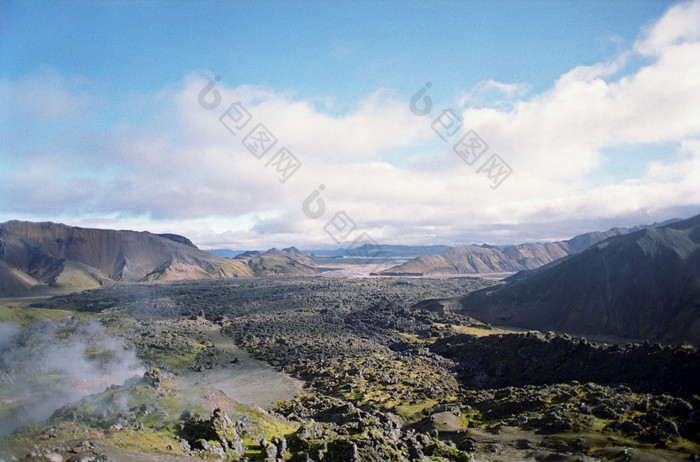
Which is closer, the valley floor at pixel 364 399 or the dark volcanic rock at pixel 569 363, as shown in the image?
the valley floor at pixel 364 399

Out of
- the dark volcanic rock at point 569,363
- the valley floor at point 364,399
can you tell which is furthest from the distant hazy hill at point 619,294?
the dark volcanic rock at point 569,363

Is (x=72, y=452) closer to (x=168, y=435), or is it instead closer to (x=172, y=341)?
(x=168, y=435)

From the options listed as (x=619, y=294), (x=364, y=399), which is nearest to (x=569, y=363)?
(x=364, y=399)

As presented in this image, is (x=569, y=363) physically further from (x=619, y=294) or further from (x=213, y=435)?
(x=619, y=294)

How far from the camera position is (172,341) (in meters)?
62.2

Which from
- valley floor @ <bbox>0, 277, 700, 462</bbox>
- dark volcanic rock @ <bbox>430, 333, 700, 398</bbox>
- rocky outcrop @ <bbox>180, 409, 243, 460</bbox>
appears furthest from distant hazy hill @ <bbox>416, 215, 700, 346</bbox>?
rocky outcrop @ <bbox>180, 409, 243, 460</bbox>

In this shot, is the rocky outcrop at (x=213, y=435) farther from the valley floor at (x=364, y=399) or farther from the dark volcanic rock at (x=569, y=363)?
the dark volcanic rock at (x=569, y=363)

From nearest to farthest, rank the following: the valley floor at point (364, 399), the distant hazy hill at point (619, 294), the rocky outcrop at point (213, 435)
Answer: the rocky outcrop at point (213, 435) < the valley floor at point (364, 399) < the distant hazy hill at point (619, 294)

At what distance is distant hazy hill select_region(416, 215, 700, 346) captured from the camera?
216 feet

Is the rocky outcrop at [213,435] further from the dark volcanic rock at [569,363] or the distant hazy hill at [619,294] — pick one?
the distant hazy hill at [619,294]

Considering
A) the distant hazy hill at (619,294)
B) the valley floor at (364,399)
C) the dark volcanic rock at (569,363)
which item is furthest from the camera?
the distant hazy hill at (619,294)

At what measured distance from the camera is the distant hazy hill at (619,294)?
65.8 m

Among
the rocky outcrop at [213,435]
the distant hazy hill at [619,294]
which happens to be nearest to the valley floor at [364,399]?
the rocky outcrop at [213,435]

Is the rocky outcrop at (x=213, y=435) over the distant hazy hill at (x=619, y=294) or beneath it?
over
